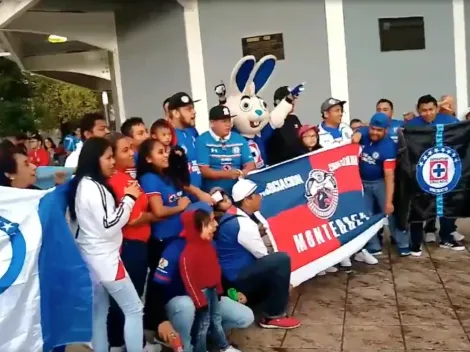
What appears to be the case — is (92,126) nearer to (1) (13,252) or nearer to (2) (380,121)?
(1) (13,252)

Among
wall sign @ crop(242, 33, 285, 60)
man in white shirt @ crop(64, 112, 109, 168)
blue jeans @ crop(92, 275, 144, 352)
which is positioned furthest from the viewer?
wall sign @ crop(242, 33, 285, 60)

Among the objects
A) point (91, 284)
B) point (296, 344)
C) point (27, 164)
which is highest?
point (27, 164)

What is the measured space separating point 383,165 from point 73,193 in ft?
12.7

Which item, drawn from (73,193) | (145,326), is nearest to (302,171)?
(145,326)

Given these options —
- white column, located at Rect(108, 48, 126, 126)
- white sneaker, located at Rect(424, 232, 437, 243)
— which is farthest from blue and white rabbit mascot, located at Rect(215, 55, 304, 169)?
white column, located at Rect(108, 48, 126, 126)

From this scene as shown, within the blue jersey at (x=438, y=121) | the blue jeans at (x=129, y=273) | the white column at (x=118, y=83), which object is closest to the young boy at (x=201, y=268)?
the blue jeans at (x=129, y=273)

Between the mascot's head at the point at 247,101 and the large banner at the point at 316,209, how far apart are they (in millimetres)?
610

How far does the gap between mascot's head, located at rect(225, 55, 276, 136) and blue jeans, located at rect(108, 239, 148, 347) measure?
2311 millimetres

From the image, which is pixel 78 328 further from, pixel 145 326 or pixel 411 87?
pixel 411 87

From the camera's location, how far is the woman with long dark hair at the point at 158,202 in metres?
4.86

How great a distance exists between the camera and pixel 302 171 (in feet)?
21.5

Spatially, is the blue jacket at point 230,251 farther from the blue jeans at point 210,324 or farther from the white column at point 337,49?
the white column at point 337,49

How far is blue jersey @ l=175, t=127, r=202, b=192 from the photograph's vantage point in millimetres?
5945

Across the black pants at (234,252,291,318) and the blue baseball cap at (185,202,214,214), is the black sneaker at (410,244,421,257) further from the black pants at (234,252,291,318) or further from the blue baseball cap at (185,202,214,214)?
the blue baseball cap at (185,202,214,214)
